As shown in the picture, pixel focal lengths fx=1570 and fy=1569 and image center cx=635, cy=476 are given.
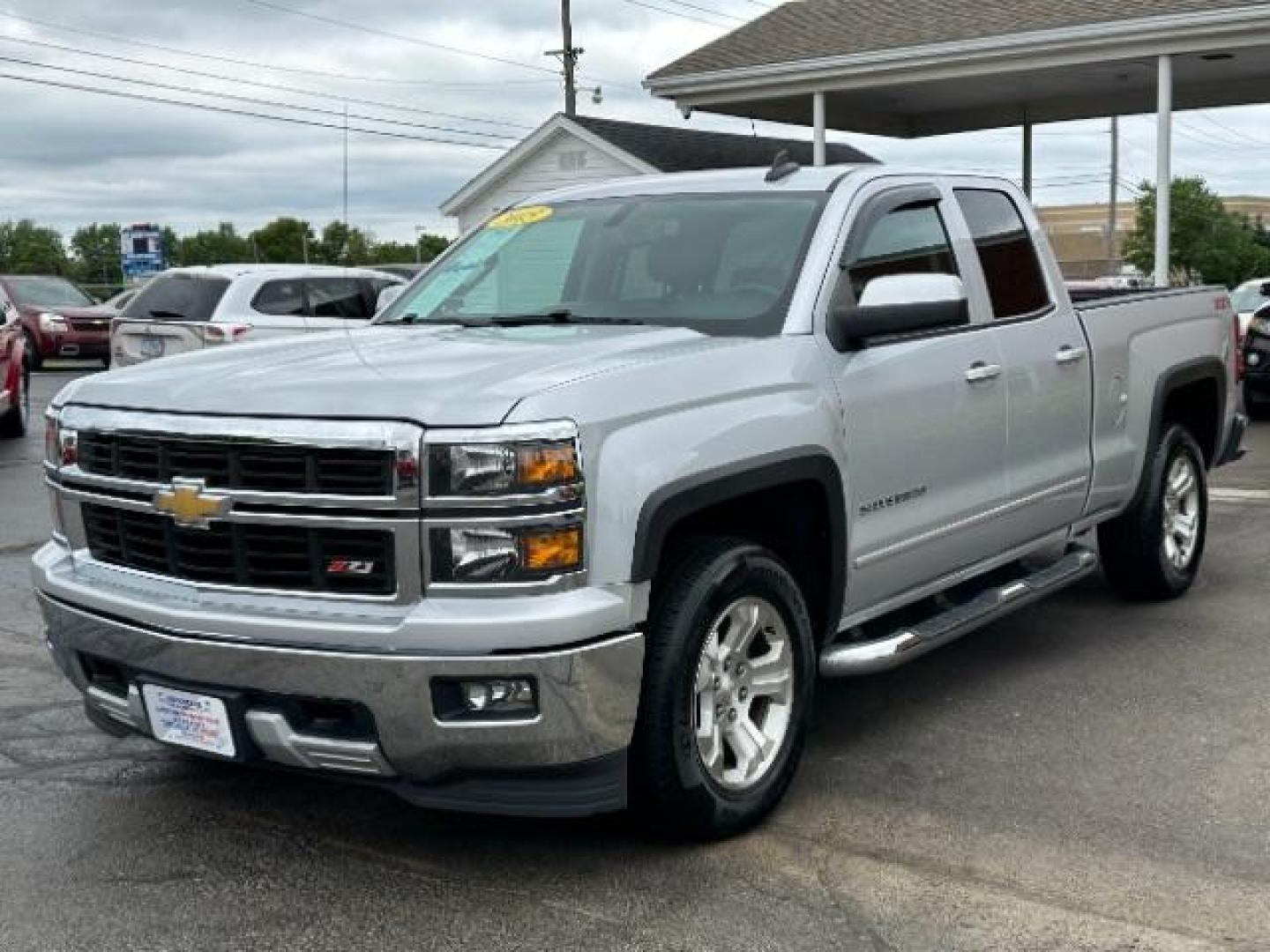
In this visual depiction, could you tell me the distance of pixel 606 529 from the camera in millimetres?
3877

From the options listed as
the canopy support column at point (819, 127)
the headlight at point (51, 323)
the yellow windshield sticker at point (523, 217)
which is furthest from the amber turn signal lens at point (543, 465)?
the headlight at point (51, 323)

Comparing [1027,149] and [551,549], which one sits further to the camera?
[1027,149]

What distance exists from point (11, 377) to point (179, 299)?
172 cm

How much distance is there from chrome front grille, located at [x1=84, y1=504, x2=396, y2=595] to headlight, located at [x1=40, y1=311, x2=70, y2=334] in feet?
74.4

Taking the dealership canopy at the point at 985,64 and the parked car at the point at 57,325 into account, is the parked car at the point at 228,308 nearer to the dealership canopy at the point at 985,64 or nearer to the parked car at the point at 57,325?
the dealership canopy at the point at 985,64

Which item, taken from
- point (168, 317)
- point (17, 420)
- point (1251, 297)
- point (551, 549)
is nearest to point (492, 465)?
point (551, 549)

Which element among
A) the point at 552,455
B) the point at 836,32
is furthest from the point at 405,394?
the point at 836,32

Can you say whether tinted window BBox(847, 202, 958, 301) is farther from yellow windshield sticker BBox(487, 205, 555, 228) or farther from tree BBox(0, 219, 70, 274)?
tree BBox(0, 219, 70, 274)

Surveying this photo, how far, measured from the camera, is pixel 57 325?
2536 cm

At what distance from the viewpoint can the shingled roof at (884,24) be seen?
1741 cm

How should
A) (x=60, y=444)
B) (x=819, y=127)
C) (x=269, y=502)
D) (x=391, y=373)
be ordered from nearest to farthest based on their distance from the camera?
(x=269, y=502) → (x=391, y=373) → (x=60, y=444) → (x=819, y=127)

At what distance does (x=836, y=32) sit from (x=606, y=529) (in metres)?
17.4

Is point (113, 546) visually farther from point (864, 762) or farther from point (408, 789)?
point (864, 762)

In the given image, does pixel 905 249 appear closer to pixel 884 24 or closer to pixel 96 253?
pixel 884 24
